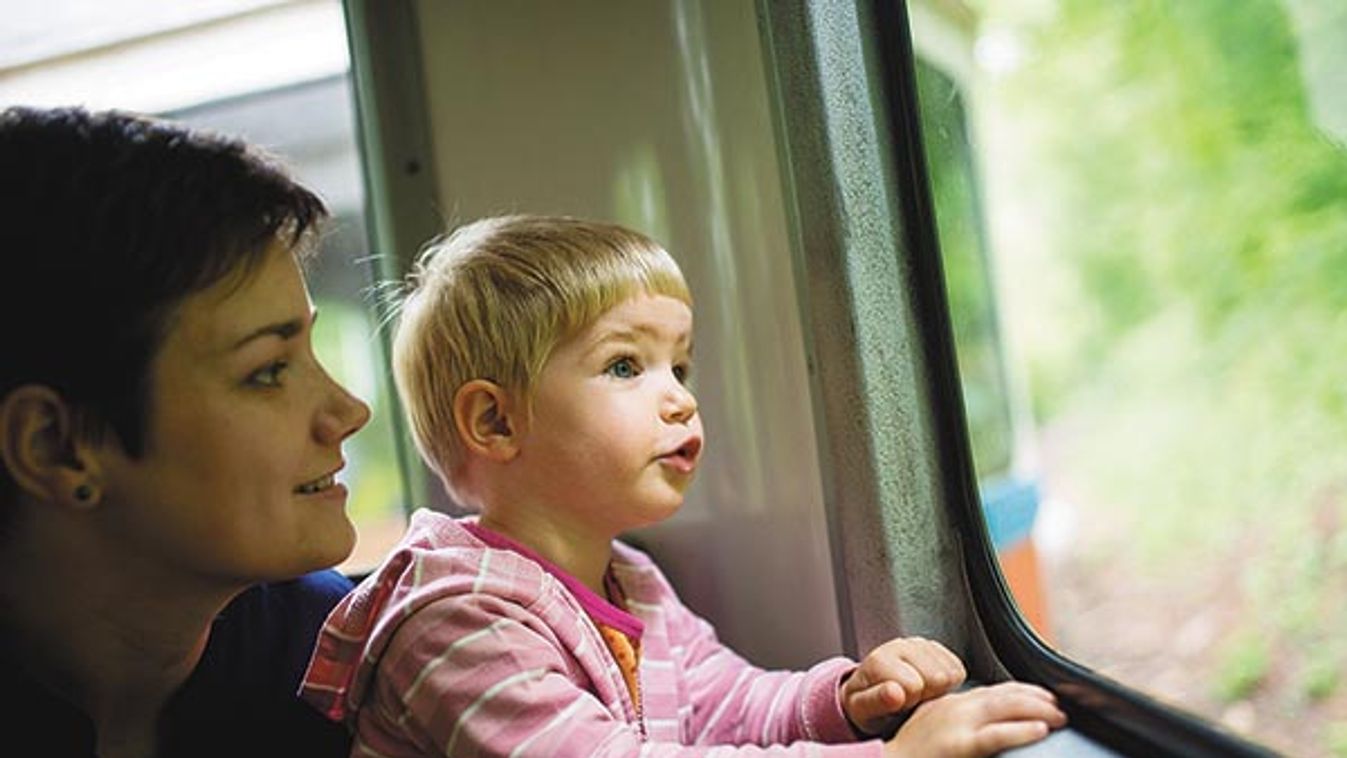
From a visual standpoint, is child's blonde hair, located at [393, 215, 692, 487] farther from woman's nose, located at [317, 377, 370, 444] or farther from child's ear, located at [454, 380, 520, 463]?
woman's nose, located at [317, 377, 370, 444]

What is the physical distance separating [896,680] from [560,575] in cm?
34

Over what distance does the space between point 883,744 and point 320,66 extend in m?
1.65

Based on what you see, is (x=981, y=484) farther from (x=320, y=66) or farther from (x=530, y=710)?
(x=320, y=66)

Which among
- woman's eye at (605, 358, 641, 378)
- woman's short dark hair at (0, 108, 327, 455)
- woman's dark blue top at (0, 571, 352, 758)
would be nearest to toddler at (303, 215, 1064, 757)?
woman's eye at (605, 358, 641, 378)

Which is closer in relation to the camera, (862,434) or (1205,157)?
(862,434)

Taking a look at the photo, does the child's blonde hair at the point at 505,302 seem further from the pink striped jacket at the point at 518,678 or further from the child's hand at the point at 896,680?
the child's hand at the point at 896,680

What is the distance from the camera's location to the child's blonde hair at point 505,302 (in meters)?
1.23

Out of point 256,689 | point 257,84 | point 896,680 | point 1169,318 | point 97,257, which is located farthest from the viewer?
point 1169,318

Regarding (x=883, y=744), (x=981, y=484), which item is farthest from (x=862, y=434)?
(x=883, y=744)

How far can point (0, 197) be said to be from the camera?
107 centimetres

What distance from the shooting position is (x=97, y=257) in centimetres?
106

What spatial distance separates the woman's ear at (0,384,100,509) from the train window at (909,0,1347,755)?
0.86m

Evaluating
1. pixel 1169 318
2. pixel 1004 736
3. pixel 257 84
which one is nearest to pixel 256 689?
pixel 1004 736

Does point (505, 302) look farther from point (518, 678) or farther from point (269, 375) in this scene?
point (518, 678)
